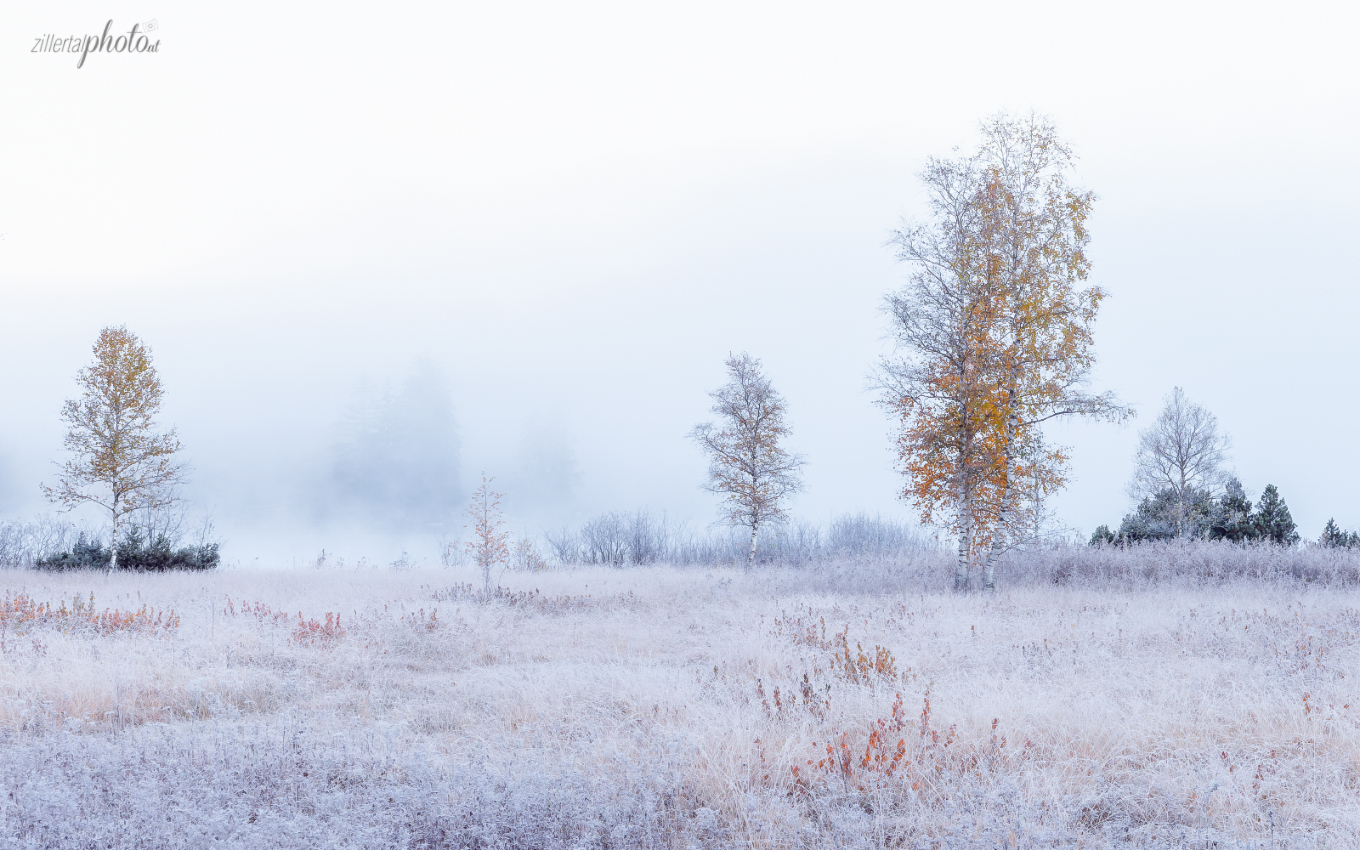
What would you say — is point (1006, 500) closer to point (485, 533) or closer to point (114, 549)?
point (485, 533)

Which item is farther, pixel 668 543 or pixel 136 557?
pixel 668 543

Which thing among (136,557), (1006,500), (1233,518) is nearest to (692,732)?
(1006,500)

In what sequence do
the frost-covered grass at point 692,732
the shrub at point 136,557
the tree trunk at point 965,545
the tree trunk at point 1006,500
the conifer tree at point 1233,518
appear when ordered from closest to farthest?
the frost-covered grass at point 692,732 < the tree trunk at point 1006,500 < the tree trunk at point 965,545 < the shrub at point 136,557 < the conifer tree at point 1233,518

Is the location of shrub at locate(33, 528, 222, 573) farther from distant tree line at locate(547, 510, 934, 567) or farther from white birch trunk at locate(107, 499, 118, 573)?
distant tree line at locate(547, 510, 934, 567)

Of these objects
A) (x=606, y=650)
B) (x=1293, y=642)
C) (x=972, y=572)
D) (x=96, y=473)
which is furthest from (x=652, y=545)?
(x=1293, y=642)

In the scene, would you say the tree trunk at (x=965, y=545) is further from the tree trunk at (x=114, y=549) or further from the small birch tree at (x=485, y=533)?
the tree trunk at (x=114, y=549)

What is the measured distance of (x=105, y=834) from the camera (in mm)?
4305

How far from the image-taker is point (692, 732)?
19.5 ft

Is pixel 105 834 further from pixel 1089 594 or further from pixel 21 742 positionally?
pixel 1089 594

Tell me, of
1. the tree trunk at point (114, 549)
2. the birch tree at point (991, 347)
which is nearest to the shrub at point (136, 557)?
the tree trunk at point (114, 549)

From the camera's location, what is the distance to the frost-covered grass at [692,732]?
14.9 ft

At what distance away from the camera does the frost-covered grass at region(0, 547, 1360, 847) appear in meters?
4.53

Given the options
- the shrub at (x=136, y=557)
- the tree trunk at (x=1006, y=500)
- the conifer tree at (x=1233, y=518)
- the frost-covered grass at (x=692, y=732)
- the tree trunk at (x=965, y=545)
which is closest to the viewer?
the frost-covered grass at (x=692, y=732)

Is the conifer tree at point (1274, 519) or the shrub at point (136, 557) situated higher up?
the conifer tree at point (1274, 519)
